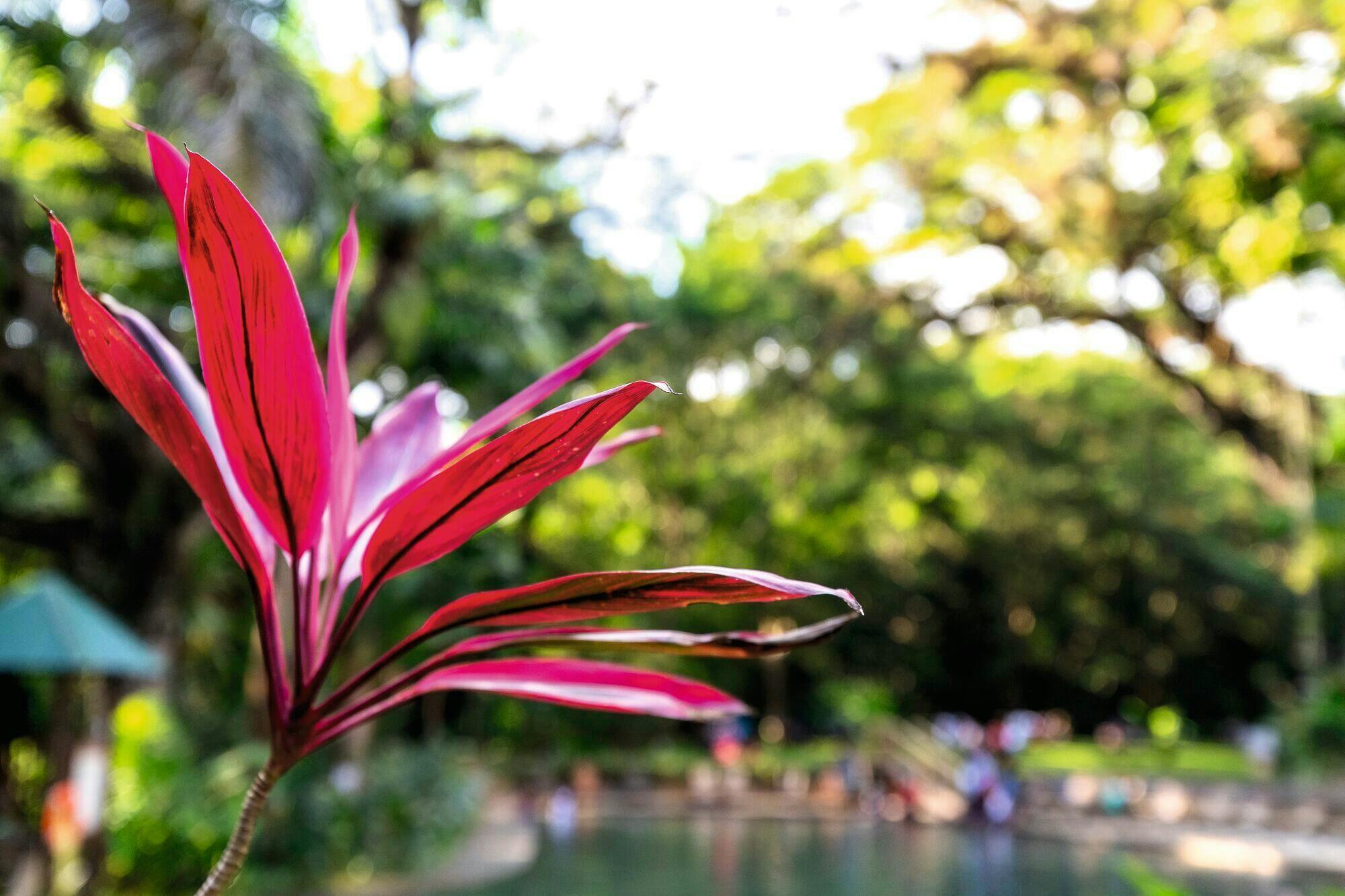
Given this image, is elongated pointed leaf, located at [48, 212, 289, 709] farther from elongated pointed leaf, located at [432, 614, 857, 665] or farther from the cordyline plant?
elongated pointed leaf, located at [432, 614, 857, 665]

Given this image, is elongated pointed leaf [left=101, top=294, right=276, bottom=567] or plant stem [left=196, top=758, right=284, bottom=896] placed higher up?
elongated pointed leaf [left=101, top=294, right=276, bottom=567]

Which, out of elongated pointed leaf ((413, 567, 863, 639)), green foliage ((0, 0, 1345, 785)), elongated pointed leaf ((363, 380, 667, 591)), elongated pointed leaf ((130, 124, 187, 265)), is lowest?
elongated pointed leaf ((413, 567, 863, 639))

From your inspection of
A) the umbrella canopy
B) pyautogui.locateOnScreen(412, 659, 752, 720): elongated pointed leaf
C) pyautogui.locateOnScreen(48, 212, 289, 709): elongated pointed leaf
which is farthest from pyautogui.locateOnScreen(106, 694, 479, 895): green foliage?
pyautogui.locateOnScreen(48, 212, 289, 709): elongated pointed leaf

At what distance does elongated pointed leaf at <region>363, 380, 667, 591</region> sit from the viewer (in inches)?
30.0

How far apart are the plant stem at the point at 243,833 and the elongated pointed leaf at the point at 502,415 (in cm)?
23

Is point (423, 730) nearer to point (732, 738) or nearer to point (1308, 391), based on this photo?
point (732, 738)

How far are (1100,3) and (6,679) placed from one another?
13299 millimetres

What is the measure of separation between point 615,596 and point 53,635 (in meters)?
6.03

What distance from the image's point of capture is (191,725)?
454 inches

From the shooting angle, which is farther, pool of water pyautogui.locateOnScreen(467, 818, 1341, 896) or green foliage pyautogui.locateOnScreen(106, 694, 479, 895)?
pool of water pyautogui.locateOnScreen(467, 818, 1341, 896)

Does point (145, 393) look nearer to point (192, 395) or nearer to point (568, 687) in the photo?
point (192, 395)

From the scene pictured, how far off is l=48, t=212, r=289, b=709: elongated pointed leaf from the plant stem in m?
0.16

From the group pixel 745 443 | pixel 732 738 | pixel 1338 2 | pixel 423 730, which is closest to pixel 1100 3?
pixel 1338 2

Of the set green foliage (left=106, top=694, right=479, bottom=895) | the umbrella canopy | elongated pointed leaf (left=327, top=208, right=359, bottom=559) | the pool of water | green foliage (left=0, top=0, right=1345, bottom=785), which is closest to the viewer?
elongated pointed leaf (left=327, top=208, right=359, bottom=559)
